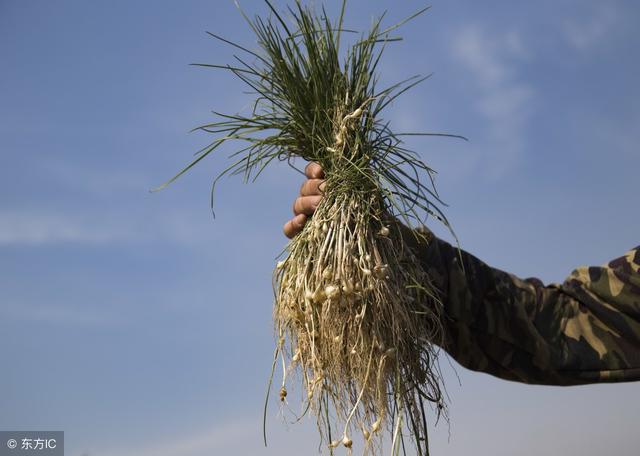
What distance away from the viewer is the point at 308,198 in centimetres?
143

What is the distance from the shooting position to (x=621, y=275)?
6.17 feet

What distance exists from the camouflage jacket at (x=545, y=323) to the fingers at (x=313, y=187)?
387 mm

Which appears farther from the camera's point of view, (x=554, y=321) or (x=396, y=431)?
(x=554, y=321)

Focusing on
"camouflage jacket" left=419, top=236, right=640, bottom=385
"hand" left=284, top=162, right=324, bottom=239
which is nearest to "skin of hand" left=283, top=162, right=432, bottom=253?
"hand" left=284, top=162, right=324, bottom=239

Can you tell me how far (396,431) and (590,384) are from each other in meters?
0.79

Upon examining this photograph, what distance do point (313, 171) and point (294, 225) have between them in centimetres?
12

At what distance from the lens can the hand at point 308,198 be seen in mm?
1418

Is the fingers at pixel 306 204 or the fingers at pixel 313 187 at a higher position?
the fingers at pixel 313 187

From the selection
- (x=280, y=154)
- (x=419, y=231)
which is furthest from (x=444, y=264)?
(x=280, y=154)

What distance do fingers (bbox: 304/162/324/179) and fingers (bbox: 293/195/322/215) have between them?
0.15ft

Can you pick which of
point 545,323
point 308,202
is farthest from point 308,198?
point 545,323

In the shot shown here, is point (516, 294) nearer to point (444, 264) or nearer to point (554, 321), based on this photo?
point (554, 321)

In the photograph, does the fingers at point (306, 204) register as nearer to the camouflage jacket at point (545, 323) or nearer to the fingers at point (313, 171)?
the fingers at point (313, 171)

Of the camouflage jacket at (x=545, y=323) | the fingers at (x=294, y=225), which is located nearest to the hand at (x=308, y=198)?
the fingers at (x=294, y=225)
